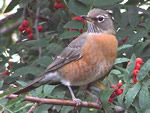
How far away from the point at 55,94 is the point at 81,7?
82 centimetres

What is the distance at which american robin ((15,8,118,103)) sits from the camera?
3287 mm

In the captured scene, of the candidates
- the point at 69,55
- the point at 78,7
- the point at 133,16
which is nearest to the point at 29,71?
the point at 69,55

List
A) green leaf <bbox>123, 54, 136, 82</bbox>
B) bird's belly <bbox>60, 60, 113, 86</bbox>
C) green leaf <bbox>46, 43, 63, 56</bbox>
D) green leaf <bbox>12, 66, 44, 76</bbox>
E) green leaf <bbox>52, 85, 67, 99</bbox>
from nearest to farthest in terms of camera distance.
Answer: green leaf <bbox>123, 54, 136, 82</bbox>
green leaf <bbox>52, 85, 67, 99</bbox>
bird's belly <bbox>60, 60, 113, 86</bbox>
green leaf <bbox>12, 66, 44, 76</bbox>
green leaf <bbox>46, 43, 63, 56</bbox>

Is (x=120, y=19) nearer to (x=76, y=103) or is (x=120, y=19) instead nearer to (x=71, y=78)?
(x=71, y=78)

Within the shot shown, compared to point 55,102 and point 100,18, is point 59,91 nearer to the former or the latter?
point 55,102

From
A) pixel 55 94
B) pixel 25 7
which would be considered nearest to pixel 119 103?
pixel 55 94

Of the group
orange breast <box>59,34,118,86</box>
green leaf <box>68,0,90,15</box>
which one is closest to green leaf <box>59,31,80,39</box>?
orange breast <box>59,34,118,86</box>

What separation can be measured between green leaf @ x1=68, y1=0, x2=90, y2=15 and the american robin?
0.16 ft

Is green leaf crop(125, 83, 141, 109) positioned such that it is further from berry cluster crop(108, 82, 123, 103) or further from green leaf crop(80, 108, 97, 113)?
green leaf crop(80, 108, 97, 113)

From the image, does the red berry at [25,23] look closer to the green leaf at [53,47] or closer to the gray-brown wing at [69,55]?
the green leaf at [53,47]

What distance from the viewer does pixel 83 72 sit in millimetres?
3346

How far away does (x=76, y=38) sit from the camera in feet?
11.9

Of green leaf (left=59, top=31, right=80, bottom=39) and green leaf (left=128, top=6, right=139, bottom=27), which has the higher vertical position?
green leaf (left=59, top=31, right=80, bottom=39)

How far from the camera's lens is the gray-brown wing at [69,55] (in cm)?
345
